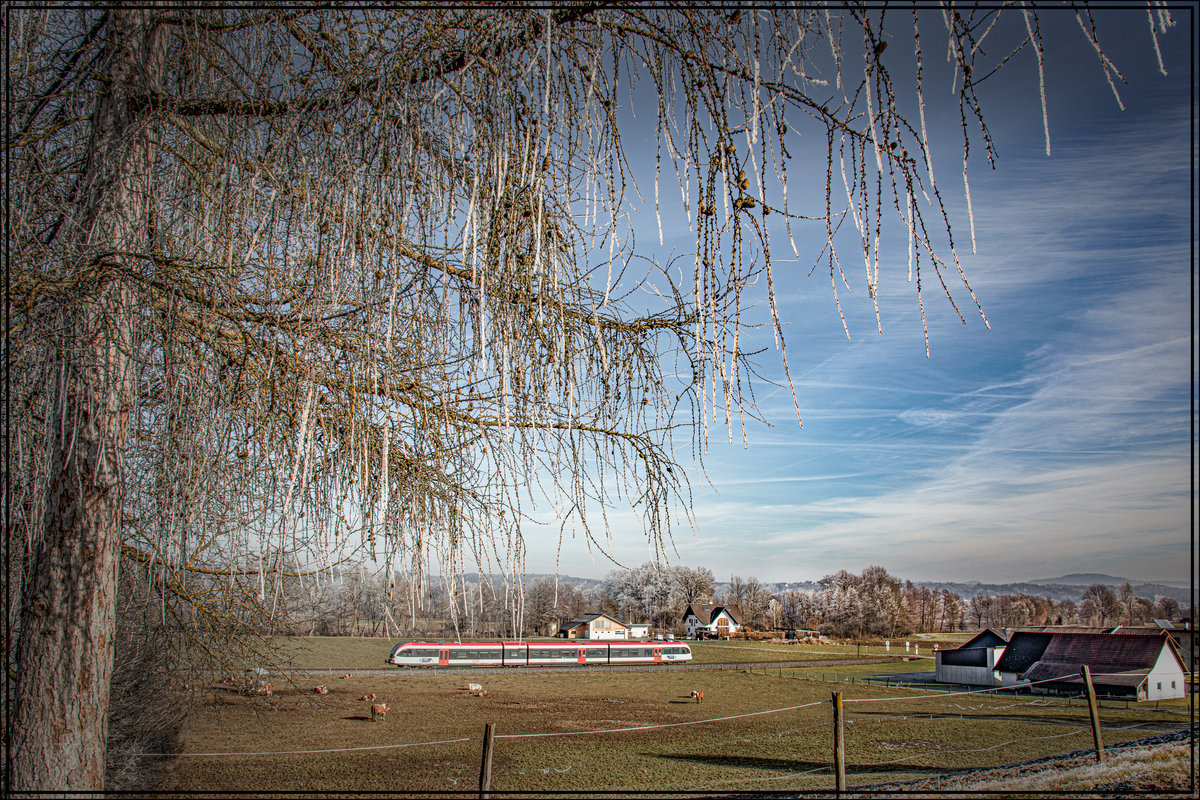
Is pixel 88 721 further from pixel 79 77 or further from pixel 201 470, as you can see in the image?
pixel 79 77

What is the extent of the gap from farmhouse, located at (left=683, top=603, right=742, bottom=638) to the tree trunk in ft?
231

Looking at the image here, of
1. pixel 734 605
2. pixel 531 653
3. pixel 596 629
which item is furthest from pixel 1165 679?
pixel 734 605

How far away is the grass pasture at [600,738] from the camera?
36.8 ft

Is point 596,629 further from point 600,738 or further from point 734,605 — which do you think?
point 600,738

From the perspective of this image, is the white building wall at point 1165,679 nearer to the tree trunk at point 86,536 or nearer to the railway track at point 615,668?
the railway track at point 615,668

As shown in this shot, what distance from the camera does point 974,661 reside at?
34.9 metres

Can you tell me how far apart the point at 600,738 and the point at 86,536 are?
58.3 ft

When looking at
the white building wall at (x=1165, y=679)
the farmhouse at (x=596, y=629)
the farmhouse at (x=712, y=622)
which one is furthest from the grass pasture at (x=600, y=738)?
the farmhouse at (x=712, y=622)

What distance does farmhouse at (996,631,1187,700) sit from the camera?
2630 centimetres

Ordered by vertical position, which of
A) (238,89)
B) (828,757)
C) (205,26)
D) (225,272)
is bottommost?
(828,757)

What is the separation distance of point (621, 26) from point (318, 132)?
1001 mm

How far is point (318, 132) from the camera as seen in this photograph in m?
2.00

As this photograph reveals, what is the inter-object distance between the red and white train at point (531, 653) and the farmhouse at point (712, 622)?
1040 inches

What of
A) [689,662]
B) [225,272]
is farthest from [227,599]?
[689,662]
